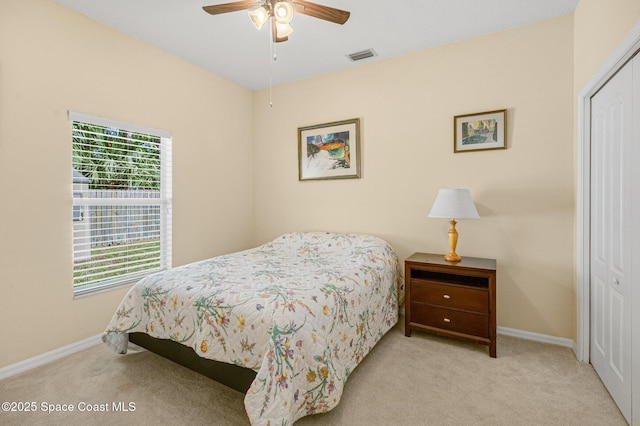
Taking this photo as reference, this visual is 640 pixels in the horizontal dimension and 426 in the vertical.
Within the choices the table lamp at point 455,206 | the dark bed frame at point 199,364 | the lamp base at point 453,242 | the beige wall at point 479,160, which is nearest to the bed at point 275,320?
the dark bed frame at point 199,364

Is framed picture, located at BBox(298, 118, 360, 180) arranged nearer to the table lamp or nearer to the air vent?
the air vent

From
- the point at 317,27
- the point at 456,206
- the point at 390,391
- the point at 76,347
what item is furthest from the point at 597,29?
the point at 76,347

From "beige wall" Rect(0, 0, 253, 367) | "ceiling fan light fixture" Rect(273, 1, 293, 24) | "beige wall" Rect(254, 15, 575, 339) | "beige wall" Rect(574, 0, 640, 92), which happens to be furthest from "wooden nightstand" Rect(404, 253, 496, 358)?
"beige wall" Rect(0, 0, 253, 367)

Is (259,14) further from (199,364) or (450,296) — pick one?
(450,296)

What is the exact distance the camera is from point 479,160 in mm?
2723

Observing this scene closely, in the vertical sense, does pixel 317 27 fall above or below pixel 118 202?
above

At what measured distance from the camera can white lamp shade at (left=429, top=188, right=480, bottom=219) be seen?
2.41m

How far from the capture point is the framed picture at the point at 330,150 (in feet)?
10.9

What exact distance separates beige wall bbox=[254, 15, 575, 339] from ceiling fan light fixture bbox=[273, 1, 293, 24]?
5.08 feet

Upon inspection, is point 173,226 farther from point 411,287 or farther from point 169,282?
point 411,287

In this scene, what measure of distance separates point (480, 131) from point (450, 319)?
1641mm

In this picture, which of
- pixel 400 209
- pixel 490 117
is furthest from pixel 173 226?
pixel 490 117

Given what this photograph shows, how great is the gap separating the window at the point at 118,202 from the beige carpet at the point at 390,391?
2.26 feet

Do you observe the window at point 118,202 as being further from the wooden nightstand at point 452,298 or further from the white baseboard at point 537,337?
the white baseboard at point 537,337
